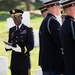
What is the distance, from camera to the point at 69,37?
14.9 ft

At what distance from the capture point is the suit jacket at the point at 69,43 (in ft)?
14.9

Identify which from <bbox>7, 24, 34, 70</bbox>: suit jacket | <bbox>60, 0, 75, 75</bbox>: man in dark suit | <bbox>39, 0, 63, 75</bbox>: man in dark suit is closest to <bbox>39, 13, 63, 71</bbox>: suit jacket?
<bbox>39, 0, 63, 75</bbox>: man in dark suit

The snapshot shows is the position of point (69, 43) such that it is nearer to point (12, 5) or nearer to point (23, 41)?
point (23, 41)

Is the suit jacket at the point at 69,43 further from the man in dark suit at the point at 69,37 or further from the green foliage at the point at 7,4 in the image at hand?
the green foliage at the point at 7,4

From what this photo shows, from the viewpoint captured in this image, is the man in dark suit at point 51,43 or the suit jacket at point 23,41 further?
the suit jacket at point 23,41

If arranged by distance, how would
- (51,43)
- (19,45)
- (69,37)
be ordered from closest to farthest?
(69,37)
(51,43)
(19,45)

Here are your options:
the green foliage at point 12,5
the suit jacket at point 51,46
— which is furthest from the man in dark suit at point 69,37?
the green foliage at point 12,5

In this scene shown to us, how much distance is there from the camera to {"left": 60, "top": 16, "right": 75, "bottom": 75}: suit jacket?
14.9ft

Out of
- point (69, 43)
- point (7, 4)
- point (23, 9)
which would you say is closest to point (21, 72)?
point (69, 43)

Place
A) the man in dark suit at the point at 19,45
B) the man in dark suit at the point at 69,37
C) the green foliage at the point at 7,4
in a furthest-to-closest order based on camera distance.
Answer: the green foliage at the point at 7,4
the man in dark suit at the point at 19,45
the man in dark suit at the point at 69,37

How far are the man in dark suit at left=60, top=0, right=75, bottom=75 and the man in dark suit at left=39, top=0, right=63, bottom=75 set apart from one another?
50 cm

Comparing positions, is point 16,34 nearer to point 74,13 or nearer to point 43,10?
point 43,10

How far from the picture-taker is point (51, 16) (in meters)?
5.23

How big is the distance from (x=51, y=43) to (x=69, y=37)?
27.9 inches
